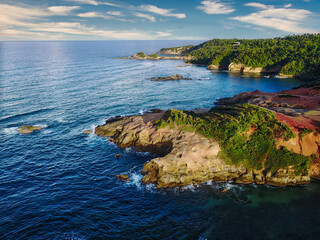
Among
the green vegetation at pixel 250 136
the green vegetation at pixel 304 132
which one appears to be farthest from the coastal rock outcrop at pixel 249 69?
the green vegetation at pixel 304 132

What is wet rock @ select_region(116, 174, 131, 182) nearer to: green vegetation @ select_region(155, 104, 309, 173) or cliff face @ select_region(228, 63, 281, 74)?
green vegetation @ select_region(155, 104, 309, 173)

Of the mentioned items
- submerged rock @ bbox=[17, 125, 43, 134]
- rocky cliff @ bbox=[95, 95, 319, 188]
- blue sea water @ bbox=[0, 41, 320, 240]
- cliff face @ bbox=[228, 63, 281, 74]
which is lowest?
blue sea water @ bbox=[0, 41, 320, 240]

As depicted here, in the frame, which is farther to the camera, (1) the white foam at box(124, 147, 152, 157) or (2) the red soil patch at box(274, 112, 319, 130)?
(1) the white foam at box(124, 147, 152, 157)

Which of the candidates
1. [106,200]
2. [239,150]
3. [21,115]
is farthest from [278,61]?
[106,200]

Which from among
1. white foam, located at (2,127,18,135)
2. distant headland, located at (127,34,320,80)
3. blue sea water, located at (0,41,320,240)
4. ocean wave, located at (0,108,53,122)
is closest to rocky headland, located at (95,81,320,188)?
blue sea water, located at (0,41,320,240)

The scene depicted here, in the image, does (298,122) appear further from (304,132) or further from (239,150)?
(239,150)

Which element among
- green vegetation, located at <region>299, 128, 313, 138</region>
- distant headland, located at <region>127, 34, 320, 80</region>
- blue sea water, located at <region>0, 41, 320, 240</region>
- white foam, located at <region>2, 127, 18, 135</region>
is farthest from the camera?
distant headland, located at <region>127, 34, 320, 80</region>

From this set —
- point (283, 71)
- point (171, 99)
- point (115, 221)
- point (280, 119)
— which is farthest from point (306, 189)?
point (283, 71)

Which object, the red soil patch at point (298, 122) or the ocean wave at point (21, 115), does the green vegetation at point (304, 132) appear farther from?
the ocean wave at point (21, 115)
